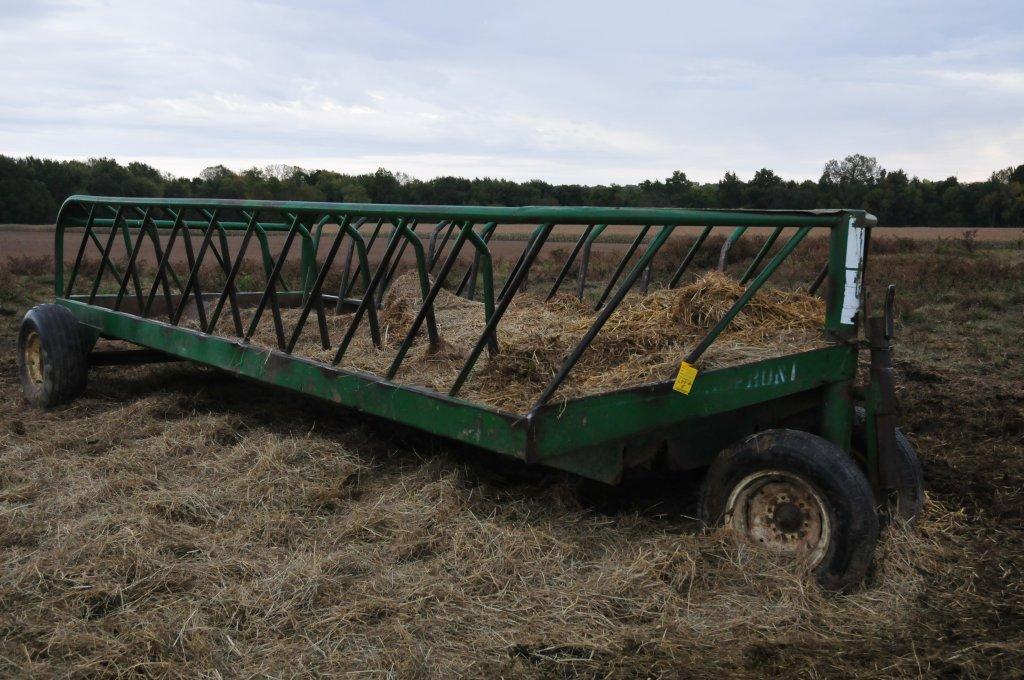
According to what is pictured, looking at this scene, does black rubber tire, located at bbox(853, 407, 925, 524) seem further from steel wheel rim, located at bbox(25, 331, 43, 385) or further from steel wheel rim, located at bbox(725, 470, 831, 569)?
steel wheel rim, located at bbox(25, 331, 43, 385)

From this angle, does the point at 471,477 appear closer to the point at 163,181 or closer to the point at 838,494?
the point at 838,494

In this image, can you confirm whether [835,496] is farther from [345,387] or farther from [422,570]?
[345,387]

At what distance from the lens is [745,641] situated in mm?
3184

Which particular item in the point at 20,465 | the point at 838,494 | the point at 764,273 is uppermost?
the point at 764,273

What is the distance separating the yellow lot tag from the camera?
3717 mm

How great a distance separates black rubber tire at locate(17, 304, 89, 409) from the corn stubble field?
107 centimetres

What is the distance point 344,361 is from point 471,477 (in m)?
1.09

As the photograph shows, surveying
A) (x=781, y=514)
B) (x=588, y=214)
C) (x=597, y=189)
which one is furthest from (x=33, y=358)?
(x=597, y=189)

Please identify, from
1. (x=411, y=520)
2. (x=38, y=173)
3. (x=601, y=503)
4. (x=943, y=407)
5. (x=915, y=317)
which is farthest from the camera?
(x=38, y=173)

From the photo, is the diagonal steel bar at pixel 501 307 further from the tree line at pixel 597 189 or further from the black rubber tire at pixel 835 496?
the tree line at pixel 597 189

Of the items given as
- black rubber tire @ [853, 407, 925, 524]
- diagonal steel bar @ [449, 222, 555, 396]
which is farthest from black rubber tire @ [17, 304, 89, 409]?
black rubber tire @ [853, 407, 925, 524]

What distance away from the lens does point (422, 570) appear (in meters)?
3.65

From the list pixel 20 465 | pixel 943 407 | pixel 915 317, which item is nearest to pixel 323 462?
pixel 20 465

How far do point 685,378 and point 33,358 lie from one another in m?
5.67
